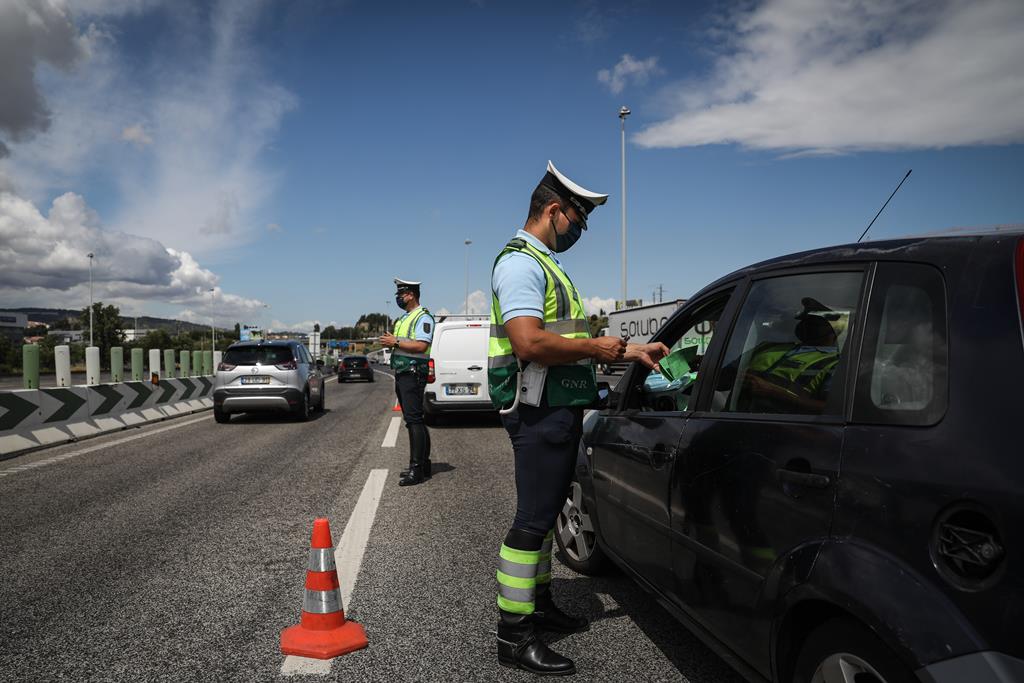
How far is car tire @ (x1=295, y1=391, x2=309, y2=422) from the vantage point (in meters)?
14.4

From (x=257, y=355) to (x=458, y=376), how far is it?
4.19 m

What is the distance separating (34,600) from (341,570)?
1.63 meters

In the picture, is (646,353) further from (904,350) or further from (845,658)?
→ (845,658)

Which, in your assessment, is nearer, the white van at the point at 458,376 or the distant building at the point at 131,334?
the white van at the point at 458,376

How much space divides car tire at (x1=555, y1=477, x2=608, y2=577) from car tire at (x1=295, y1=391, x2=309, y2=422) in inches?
419

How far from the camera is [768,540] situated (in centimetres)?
227

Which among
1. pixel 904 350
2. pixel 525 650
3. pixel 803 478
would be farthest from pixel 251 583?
pixel 904 350

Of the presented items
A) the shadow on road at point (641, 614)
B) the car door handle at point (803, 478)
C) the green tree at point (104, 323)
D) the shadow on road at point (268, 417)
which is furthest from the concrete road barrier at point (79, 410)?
the green tree at point (104, 323)

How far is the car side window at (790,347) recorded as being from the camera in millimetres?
2346

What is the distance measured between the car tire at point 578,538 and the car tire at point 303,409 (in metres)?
10.6

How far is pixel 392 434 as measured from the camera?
40.2 feet

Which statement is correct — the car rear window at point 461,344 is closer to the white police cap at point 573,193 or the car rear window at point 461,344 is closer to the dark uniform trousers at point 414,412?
the dark uniform trousers at point 414,412

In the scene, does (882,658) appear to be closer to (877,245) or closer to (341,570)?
(877,245)

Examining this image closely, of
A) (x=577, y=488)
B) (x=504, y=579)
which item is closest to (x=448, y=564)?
(x=577, y=488)
